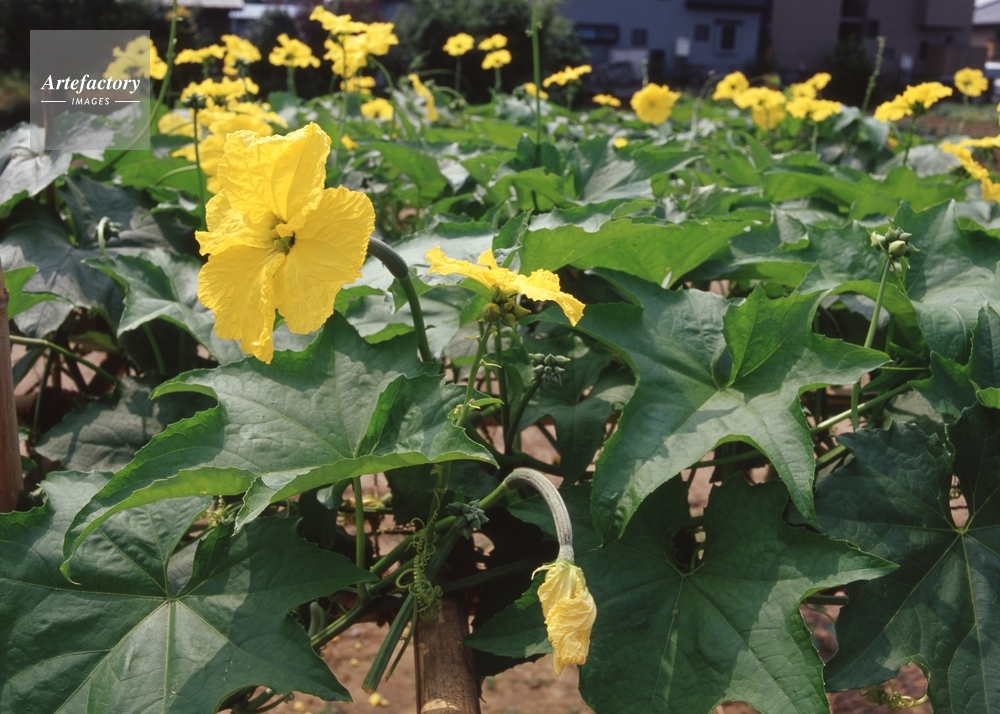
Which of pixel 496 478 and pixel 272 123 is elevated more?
pixel 272 123

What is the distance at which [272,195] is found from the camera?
0.91m

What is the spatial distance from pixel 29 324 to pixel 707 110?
403 cm

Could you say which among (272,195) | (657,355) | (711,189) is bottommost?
(657,355)

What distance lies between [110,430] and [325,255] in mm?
762

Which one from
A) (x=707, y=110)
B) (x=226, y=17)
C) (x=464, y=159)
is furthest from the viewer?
(x=226, y=17)

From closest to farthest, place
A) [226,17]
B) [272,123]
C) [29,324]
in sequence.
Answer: [29,324] → [272,123] → [226,17]

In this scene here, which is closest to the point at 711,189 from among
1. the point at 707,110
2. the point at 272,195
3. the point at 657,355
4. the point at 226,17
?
the point at 657,355

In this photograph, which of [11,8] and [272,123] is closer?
[272,123]

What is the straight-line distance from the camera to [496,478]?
127 cm

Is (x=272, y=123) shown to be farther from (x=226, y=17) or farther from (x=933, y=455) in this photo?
(x=226, y=17)

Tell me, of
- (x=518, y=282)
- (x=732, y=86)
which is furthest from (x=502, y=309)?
(x=732, y=86)

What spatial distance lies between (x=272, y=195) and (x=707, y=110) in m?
4.25

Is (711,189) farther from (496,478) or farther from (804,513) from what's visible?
(804,513)

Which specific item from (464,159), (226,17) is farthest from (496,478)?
(226,17)
